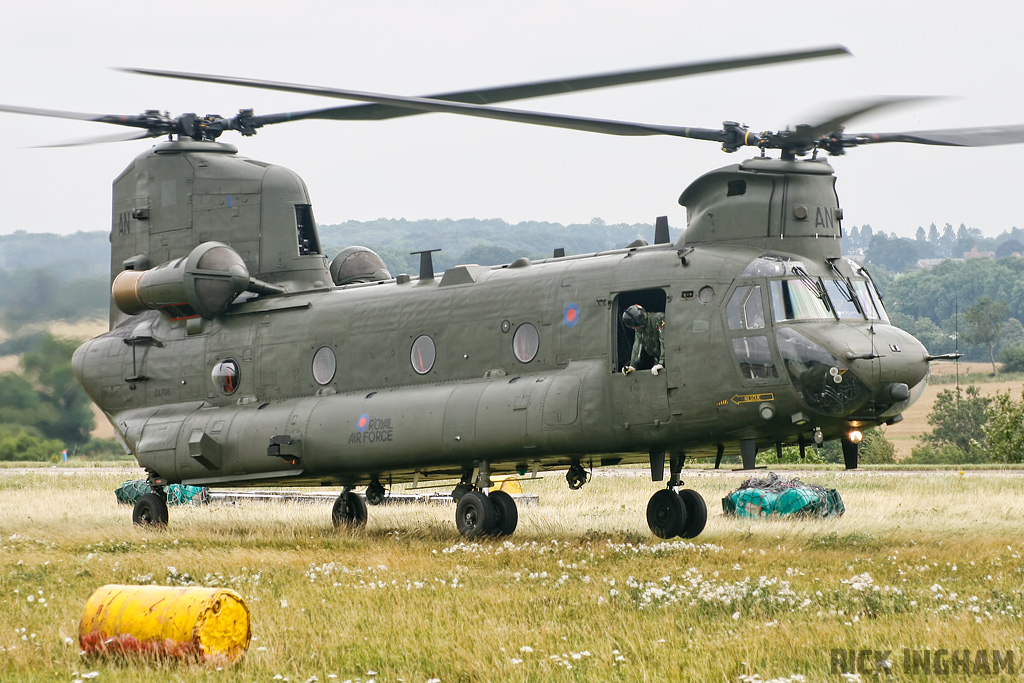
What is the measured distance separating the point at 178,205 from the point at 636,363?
10.2 m

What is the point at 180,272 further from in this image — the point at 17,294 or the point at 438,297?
the point at 17,294

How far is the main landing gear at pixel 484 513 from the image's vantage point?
60.1 ft

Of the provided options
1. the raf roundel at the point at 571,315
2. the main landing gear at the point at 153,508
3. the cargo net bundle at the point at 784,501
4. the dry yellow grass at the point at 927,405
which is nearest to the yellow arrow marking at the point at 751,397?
the raf roundel at the point at 571,315

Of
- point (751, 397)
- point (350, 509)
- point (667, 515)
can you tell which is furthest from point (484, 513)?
point (350, 509)

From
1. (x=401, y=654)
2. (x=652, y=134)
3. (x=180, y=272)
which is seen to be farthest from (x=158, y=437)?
(x=401, y=654)

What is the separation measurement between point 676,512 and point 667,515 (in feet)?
0.57

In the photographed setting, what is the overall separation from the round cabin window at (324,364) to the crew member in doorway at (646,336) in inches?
217

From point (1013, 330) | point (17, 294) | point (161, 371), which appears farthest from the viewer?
point (1013, 330)

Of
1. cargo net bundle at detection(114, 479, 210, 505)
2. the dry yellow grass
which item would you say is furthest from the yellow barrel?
the dry yellow grass

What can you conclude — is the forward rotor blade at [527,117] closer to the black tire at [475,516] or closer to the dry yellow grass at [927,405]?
the black tire at [475,516]

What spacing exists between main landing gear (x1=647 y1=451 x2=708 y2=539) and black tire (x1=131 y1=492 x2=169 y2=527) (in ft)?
29.3

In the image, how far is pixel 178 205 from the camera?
75.6 feet

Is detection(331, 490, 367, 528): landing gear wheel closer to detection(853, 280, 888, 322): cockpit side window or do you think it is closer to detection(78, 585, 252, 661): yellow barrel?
detection(853, 280, 888, 322): cockpit side window

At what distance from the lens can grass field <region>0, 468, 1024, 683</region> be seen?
31.7ft
